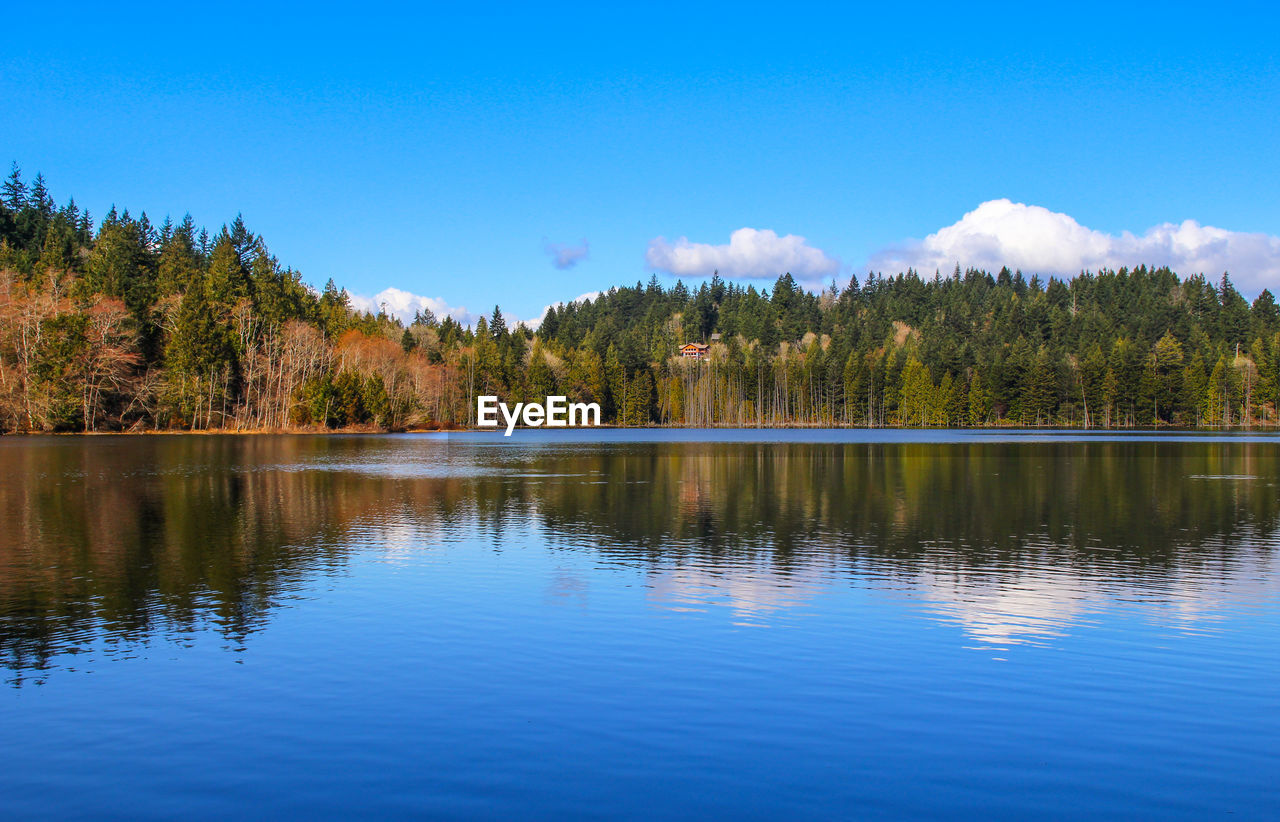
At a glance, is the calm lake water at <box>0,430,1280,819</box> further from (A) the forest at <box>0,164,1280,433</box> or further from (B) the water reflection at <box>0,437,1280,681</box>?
(A) the forest at <box>0,164,1280,433</box>

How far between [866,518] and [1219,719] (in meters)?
19.3

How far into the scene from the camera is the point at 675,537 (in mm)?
25484

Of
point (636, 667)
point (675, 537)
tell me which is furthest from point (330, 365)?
point (636, 667)

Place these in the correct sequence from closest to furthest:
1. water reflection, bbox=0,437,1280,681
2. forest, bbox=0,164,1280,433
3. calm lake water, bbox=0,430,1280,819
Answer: calm lake water, bbox=0,430,1280,819 → water reflection, bbox=0,437,1280,681 → forest, bbox=0,164,1280,433

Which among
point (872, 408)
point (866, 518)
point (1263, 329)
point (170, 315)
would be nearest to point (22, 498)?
point (866, 518)

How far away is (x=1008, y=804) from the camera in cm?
840

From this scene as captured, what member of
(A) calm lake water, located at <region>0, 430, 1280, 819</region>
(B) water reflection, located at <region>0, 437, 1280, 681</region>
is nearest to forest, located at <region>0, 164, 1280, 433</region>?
(B) water reflection, located at <region>0, 437, 1280, 681</region>

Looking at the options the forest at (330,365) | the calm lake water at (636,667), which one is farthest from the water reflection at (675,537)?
the forest at (330,365)

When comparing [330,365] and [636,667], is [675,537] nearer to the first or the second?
[636,667]

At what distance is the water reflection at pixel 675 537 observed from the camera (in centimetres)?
1623

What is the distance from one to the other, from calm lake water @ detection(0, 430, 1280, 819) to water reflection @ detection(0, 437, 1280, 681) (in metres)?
0.16

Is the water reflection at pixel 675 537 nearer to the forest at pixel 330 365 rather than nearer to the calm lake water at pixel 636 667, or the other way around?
the calm lake water at pixel 636 667

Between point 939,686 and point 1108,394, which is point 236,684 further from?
point 1108,394

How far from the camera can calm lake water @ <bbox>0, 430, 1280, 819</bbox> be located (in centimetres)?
869
